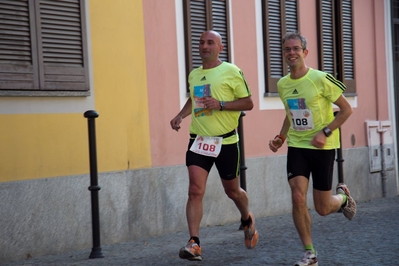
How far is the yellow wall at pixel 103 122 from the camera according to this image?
948cm

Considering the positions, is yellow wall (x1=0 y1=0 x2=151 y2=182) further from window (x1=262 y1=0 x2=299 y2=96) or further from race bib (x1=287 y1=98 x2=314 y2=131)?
window (x1=262 y1=0 x2=299 y2=96)

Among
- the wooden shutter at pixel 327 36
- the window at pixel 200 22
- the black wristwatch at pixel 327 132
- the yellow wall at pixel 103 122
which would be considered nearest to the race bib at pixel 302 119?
the black wristwatch at pixel 327 132

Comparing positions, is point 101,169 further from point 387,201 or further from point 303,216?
point 387,201

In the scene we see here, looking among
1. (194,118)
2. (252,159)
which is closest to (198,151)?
(194,118)

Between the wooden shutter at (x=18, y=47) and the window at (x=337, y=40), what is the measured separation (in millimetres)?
6542

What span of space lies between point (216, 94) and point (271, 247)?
70.5 inches

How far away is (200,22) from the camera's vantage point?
12.5 m

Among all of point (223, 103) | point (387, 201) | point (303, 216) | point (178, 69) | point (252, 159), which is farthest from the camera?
point (387, 201)

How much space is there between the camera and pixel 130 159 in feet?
36.1

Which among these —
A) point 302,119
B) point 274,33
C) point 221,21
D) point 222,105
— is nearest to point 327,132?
point 302,119

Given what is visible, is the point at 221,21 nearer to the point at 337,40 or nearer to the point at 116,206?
the point at 116,206

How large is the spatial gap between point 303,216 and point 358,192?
8.01 metres

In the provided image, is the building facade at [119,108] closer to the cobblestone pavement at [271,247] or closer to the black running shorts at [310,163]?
the cobblestone pavement at [271,247]

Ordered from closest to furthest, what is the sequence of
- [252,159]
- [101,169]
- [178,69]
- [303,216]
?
[303,216] < [101,169] < [178,69] < [252,159]
